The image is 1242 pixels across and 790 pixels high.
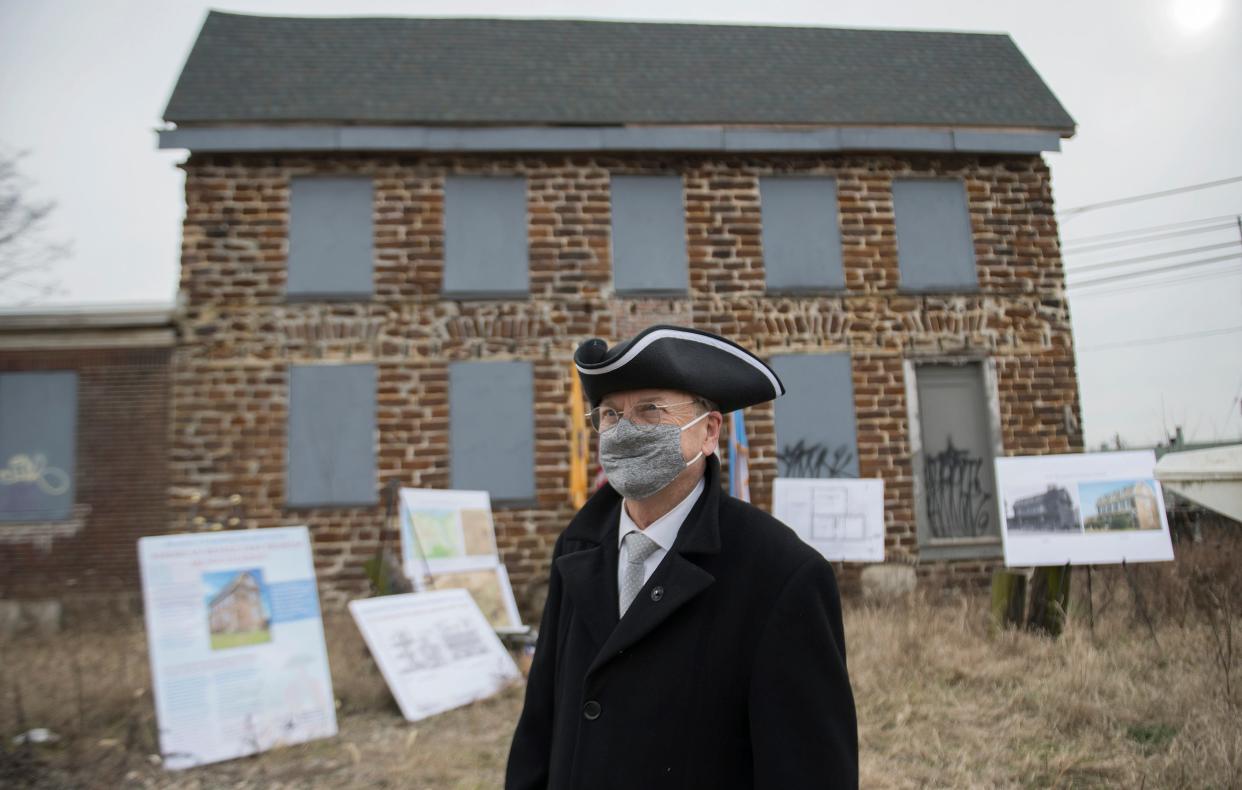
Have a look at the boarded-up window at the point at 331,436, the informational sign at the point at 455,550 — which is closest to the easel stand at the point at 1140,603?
the informational sign at the point at 455,550

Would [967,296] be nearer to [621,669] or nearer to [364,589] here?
[364,589]

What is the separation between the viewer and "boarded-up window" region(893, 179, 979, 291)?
37.7ft

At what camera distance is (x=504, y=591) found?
8.95 meters

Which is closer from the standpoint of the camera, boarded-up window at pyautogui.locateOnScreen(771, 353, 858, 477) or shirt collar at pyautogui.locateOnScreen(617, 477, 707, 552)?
shirt collar at pyautogui.locateOnScreen(617, 477, 707, 552)

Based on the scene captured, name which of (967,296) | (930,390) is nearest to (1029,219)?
(967,296)

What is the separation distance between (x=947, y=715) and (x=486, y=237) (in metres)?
7.96

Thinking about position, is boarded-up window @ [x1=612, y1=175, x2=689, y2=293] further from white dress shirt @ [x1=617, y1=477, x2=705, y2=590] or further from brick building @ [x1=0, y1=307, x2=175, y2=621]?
white dress shirt @ [x1=617, y1=477, x2=705, y2=590]

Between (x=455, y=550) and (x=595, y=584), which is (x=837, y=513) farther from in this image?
(x=595, y=584)

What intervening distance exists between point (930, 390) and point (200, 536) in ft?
29.1

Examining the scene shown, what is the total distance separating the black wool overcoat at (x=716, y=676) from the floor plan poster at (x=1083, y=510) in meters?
5.61

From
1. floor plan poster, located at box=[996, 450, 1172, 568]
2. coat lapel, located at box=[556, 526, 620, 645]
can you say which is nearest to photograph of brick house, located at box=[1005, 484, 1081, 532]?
floor plan poster, located at box=[996, 450, 1172, 568]

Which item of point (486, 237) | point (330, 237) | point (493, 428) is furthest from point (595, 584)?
point (330, 237)

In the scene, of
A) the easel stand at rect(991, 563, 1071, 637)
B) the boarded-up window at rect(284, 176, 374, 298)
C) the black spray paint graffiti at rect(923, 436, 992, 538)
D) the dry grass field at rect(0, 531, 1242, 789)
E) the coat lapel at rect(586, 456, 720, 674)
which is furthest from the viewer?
the black spray paint graffiti at rect(923, 436, 992, 538)

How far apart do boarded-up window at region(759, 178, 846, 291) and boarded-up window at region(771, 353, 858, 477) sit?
1.06 metres
